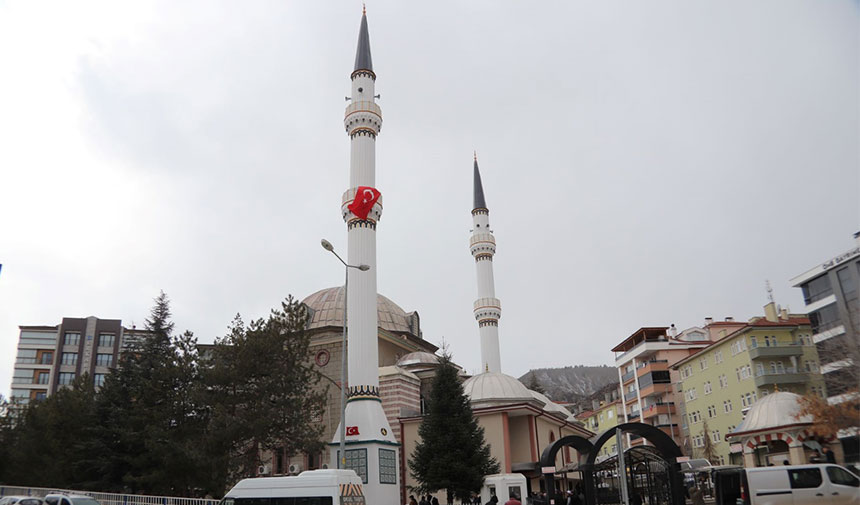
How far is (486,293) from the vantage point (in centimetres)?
4369

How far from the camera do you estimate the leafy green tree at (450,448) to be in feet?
85.0

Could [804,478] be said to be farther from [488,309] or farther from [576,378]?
[576,378]

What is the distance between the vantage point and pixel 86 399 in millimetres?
31781

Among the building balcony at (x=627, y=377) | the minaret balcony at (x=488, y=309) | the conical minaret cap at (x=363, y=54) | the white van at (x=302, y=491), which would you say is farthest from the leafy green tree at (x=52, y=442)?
the building balcony at (x=627, y=377)

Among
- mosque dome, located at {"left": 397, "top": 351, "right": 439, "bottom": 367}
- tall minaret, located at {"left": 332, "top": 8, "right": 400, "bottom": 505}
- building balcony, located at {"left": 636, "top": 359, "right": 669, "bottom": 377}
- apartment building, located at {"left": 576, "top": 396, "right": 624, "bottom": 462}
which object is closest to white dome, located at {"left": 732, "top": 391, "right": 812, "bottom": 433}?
tall minaret, located at {"left": 332, "top": 8, "right": 400, "bottom": 505}

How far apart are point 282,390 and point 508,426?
12.9 meters

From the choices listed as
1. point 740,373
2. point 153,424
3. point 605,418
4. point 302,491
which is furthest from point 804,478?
point 605,418

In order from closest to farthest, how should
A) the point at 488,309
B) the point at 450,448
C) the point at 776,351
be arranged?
the point at 450,448, the point at 776,351, the point at 488,309

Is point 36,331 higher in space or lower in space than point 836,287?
higher

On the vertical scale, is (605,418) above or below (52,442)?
above

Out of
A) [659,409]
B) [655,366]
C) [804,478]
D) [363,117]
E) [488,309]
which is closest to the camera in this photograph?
[804,478]

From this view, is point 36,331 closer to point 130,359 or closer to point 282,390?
point 130,359

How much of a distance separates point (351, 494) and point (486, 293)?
89.4 feet

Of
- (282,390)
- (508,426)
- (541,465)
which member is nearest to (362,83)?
(282,390)
